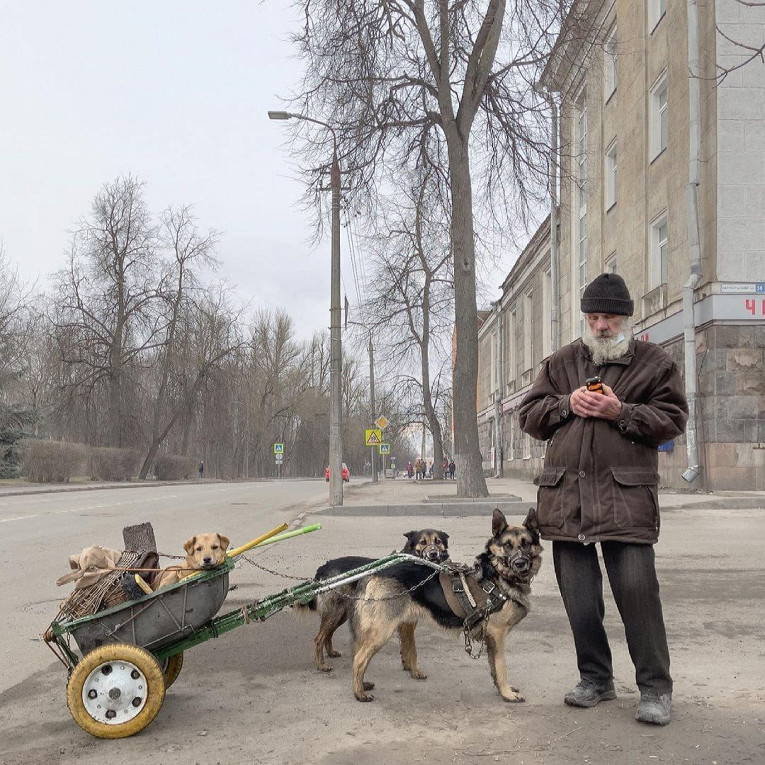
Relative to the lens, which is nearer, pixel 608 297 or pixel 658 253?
pixel 608 297

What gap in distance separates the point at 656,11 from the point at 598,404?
22.5m

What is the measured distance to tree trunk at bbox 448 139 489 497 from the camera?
17531 mm

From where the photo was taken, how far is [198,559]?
416 centimetres

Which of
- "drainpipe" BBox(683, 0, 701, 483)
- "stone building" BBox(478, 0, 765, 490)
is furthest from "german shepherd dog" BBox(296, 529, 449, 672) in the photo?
"drainpipe" BBox(683, 0, 701, 483)

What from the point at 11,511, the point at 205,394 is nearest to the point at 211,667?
the point at 11,511

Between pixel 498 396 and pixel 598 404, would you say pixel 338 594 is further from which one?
pixel 498 396

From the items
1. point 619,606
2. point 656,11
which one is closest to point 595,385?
point 619,606

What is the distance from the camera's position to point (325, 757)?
11.4ft

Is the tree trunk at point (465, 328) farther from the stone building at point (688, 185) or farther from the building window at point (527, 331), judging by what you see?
the building window at point (527, 331)

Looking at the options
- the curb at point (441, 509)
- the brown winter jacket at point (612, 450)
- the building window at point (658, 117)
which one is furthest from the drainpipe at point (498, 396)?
the brown winter jacket at point (612, 450)

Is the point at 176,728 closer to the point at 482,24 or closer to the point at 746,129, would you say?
the point at 482,24

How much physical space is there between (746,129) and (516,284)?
93.3 feet

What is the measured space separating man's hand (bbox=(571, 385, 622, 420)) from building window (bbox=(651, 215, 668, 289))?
1960 cm

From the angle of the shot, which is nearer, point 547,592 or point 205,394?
point 547,592
